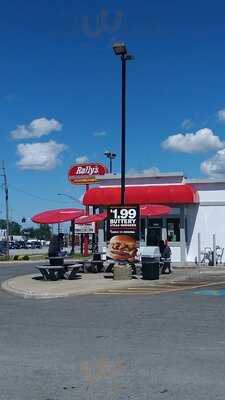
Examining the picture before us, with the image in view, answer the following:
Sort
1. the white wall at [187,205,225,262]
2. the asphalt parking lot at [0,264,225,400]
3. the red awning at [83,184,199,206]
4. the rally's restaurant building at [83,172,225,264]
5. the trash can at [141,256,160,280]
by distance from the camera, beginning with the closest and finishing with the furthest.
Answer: the asphalt parking lot at [0,264,225,400]
the trash can at [141,256,160,280]
the red awning at [83,184,199,206]
the rally's restaurant building at [83,172,225,264]
the white wall at [187,205,225,262]

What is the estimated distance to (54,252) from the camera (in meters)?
24.9

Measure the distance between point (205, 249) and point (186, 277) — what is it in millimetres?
8683

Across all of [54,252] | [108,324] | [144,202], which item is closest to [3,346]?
[108,324]

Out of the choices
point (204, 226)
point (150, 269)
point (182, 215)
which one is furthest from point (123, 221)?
point (204, 226)

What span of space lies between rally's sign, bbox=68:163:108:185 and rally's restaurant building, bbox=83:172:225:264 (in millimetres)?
19983

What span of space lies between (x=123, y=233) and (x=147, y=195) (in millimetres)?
8659

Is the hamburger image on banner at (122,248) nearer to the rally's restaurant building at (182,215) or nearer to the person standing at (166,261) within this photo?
the person standing at (166,261)

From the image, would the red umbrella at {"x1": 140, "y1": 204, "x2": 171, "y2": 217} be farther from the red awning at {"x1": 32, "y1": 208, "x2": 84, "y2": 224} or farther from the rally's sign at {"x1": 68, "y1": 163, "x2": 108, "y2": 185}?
the rally's sign at {"x1": 68, "y1": 163, "x2": 108, "y2": 185}

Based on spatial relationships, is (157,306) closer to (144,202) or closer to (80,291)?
(80,291)

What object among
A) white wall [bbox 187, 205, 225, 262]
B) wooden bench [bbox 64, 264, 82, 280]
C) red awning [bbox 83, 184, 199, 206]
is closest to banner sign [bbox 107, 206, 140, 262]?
wooden bench [bbox 64, 264, 82, 280]

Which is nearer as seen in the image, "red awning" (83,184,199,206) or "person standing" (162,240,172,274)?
"person standing" (162,240,172,274)

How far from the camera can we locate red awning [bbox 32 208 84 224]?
83.6 feet

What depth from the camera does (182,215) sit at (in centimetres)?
3262

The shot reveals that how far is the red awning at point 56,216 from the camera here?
25.5m
